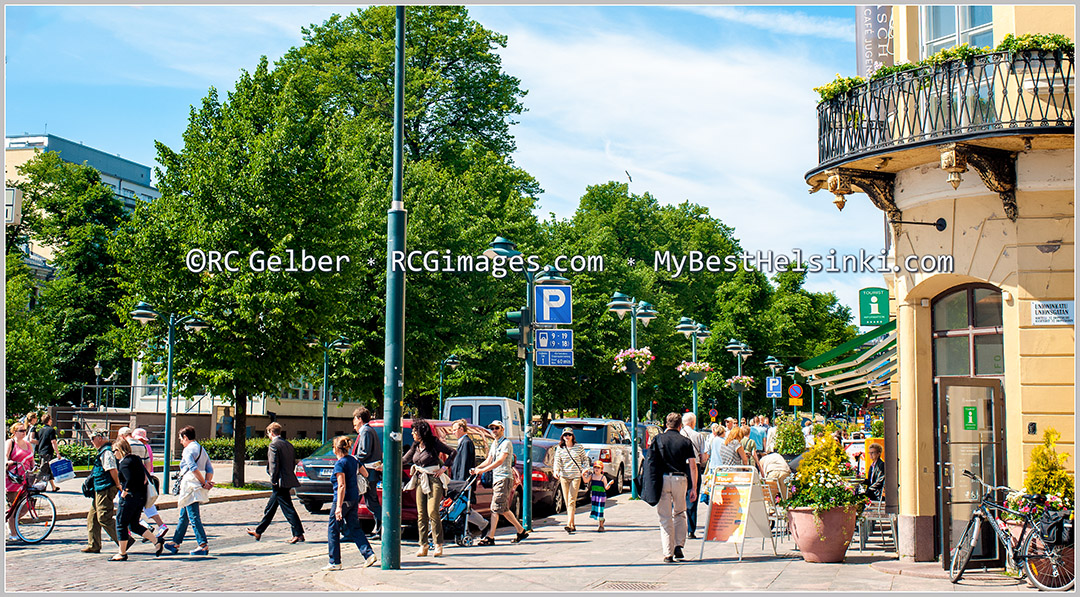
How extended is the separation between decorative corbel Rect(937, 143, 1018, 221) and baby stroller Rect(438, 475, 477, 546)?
7.64m

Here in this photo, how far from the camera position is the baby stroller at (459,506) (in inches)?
584

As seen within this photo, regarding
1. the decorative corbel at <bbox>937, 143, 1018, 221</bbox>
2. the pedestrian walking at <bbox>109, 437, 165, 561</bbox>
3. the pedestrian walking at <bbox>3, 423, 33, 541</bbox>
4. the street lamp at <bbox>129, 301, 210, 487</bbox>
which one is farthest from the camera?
the street lamp at <bbox>129, 301, 210, 487</bbox>

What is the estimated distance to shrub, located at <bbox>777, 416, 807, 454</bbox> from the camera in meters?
29.4

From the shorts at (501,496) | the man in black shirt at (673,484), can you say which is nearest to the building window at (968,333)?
the man in black shirt at (673,484)

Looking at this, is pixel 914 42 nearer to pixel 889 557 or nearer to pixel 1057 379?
pixel 1057 379

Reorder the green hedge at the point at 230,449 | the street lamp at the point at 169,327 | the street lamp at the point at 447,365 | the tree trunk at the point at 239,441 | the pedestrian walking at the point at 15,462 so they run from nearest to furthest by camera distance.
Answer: the pedestrian walking at the point at 15,462
the street lamp at the point at 169,327
the tree trunk at the point at 239,441
the street lamp at the point at 447,365
the green hedge at the point at 230,449

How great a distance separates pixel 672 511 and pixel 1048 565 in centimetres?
439

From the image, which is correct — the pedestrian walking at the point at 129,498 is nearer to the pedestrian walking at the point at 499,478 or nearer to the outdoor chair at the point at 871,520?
the pedestrian walking at the point at 499,478

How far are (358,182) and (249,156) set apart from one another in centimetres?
715

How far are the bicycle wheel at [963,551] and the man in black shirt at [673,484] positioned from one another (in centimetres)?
330

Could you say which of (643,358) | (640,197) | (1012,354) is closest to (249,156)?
(643,358)

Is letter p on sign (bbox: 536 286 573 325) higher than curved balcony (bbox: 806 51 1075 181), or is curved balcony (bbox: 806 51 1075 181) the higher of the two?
curved balcony (bbox: 806 51 1075 181)

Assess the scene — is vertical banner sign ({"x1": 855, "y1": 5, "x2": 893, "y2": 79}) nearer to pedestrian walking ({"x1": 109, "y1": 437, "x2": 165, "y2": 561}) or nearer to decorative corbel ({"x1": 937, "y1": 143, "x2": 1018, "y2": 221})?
decorative corbel ({"x1": 937, "y1": 143, "x2": 1018, "y2": 221})

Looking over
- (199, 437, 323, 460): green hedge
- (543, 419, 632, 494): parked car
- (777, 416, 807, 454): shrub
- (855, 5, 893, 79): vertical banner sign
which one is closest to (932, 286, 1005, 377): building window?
(855, 5, 893, 79): vertical banner sign
